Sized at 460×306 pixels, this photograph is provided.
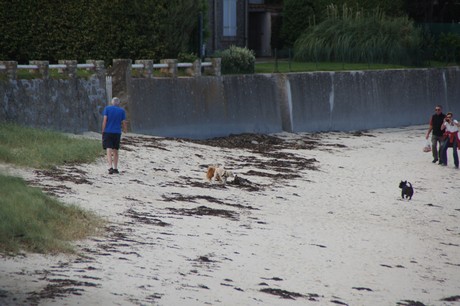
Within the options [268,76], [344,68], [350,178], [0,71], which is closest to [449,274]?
[350,178]

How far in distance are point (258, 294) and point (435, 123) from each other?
15.0m

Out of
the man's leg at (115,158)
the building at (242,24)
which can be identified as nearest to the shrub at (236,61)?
the building at (242,24)

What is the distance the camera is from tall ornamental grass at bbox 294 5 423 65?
3819cm

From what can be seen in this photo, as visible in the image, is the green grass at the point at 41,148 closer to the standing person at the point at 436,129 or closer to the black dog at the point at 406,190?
the black dog at the point at 406,190

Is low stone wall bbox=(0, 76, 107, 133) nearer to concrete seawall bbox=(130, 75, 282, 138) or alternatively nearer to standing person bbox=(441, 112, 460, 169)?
concrete seawall bbox=(130, 75, 282, 138)

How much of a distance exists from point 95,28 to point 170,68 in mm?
2625

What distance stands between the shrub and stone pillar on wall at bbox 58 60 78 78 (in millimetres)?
7131

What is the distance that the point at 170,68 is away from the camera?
2859cm

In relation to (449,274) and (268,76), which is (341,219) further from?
(268,76)

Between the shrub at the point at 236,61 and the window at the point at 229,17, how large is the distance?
8583 mm

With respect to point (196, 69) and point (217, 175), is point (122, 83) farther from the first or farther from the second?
point (217, 175)

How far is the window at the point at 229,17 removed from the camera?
40.4m

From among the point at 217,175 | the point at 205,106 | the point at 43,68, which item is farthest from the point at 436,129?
the point at 43,68

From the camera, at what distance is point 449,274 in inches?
573
